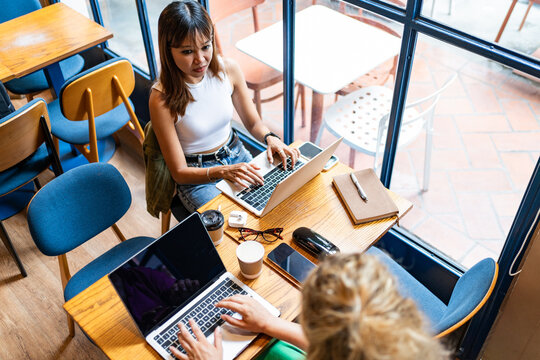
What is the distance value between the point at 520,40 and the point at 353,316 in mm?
1227

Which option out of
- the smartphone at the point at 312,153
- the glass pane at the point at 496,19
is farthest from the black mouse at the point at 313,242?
the glass pane at the point at 496,19

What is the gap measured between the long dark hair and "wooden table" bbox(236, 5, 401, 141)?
19.3 inches

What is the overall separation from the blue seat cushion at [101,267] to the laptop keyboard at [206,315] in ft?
1.72

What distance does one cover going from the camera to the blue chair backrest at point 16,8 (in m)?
3.25

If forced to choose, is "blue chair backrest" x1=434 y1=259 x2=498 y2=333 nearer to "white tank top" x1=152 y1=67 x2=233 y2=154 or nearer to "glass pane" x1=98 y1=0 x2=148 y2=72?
"white tank top" x1=152 y1=67 x2=233 y2=154

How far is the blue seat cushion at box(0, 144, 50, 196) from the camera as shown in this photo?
2.38 metres

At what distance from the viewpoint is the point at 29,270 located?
256 centimetres

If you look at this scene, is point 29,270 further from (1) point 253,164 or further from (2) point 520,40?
(2) point 520,40

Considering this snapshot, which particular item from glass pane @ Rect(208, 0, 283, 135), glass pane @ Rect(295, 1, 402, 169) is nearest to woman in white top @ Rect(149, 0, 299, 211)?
glass pane @ Rect(295, 1, 402, 169)

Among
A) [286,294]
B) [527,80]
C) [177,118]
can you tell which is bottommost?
[286,294]

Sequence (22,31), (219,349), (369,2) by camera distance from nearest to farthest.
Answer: (219,349) < (369,2) < (22,31)

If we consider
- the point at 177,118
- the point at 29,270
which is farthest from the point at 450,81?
the point at 29,270

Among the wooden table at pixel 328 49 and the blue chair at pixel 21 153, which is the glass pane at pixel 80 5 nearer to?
the blue chair at pixel 21 153

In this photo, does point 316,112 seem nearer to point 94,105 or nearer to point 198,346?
point 94,105
